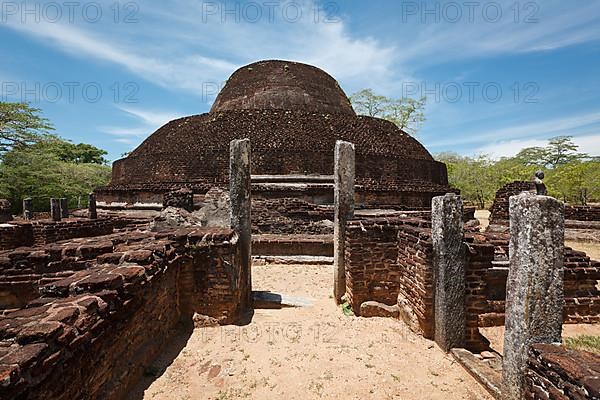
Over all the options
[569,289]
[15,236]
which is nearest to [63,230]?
[15,236]

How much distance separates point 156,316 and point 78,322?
142 centimetres

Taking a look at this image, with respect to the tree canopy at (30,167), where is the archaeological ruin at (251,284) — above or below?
below

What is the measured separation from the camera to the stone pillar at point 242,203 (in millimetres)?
5055

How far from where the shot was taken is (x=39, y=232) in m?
6.82

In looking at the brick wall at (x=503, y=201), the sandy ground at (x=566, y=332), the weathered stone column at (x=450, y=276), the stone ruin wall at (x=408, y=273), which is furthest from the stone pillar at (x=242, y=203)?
the brick wall at (x=503, y=201)

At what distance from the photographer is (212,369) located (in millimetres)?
3316

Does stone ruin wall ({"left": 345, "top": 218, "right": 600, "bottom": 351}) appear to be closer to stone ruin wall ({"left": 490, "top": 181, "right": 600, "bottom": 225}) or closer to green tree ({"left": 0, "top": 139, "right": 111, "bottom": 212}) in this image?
stone ruin wall ({"left": 490, "top": 181, "right": 600, "bottom": 225})

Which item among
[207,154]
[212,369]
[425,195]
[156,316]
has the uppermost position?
[207,154]

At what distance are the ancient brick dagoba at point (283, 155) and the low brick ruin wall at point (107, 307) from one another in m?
7.43

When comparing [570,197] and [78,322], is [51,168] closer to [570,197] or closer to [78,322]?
[78,322]

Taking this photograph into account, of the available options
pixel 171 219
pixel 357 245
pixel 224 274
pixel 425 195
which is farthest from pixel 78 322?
pixel 425 195

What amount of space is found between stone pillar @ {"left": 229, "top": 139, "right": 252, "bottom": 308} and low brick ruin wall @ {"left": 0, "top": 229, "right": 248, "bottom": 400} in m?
0.31

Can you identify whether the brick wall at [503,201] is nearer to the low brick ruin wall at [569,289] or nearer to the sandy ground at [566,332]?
the low brick ruin wall at [569,289]

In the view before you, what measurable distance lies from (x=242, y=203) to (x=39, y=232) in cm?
493
